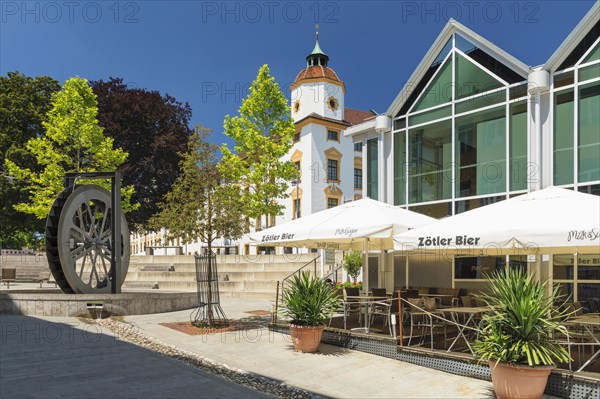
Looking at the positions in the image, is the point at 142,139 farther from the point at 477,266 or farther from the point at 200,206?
the point at 477,266

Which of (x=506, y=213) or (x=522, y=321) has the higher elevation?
(x=506, y=213)

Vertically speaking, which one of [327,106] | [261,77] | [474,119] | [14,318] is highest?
[327,106]

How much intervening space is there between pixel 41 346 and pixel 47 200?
682 inches

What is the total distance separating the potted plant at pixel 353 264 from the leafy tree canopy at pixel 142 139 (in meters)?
18.0

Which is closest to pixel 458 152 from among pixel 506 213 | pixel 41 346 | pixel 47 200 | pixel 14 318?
pixel 506 213

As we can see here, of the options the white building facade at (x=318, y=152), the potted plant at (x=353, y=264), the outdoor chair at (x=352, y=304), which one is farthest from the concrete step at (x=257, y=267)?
the white building facade at (x=318, y=152)

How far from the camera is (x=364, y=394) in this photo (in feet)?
21.7

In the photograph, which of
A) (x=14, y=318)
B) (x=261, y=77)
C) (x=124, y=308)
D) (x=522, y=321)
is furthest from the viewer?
(x=261, y=77)

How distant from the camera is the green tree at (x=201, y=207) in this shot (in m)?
12.4

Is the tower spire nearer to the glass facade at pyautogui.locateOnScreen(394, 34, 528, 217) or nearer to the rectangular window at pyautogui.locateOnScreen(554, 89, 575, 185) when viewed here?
the glass facade at pyautogui.locateOnScreen(394, 34, 528, 217)

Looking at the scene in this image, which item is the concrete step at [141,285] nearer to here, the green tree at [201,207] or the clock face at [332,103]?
the green tree at [201,207]

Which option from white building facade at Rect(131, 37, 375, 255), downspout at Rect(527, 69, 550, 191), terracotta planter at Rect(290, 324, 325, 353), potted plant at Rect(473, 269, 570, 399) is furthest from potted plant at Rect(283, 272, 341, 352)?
white building facade at Rect(131, 37, 375, 255)

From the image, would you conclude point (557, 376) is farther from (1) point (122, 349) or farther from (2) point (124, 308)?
(2) point (124, 308)

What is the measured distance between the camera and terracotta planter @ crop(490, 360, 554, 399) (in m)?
6.05
